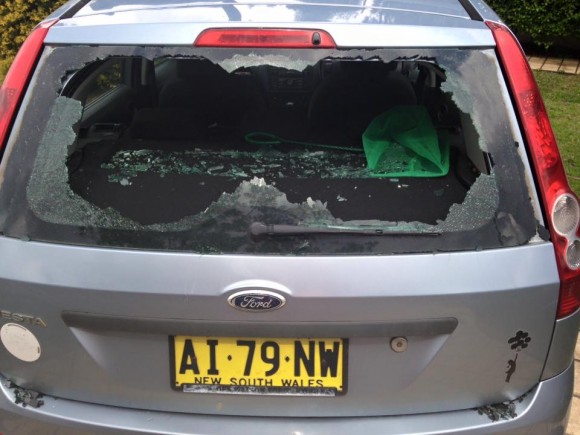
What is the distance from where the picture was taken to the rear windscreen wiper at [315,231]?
1.74 m

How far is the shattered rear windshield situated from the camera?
1767 millimetres

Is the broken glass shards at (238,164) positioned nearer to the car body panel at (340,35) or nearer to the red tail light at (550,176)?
the car body panel at (340,35)

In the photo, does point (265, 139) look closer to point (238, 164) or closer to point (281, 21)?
point (238, 164)

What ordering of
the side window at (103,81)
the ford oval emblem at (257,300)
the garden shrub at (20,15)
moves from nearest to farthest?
the ford oval emblem at (257,300) < the side window at (103,81) < the garden shrub at (20,15)

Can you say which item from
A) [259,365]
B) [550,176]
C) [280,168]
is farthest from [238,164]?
[550,176]

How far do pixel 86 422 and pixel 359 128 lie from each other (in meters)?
1.20

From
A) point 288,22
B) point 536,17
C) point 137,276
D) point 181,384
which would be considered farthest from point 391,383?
point 536,17

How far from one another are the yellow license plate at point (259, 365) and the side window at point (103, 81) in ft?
3.34

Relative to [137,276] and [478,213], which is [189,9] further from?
[478,213]

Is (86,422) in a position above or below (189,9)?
below

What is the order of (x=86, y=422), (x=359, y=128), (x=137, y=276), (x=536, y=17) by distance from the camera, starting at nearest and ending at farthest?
(x=137, y=276) → (x=86, y=422) → (x=359, y=128) → (x=536, y=17)

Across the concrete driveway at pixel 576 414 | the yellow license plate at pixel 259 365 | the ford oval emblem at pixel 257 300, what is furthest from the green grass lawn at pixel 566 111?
the ford oval emblem at pixel 257 300

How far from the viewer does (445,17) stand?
1975mm

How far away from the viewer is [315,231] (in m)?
1.74
